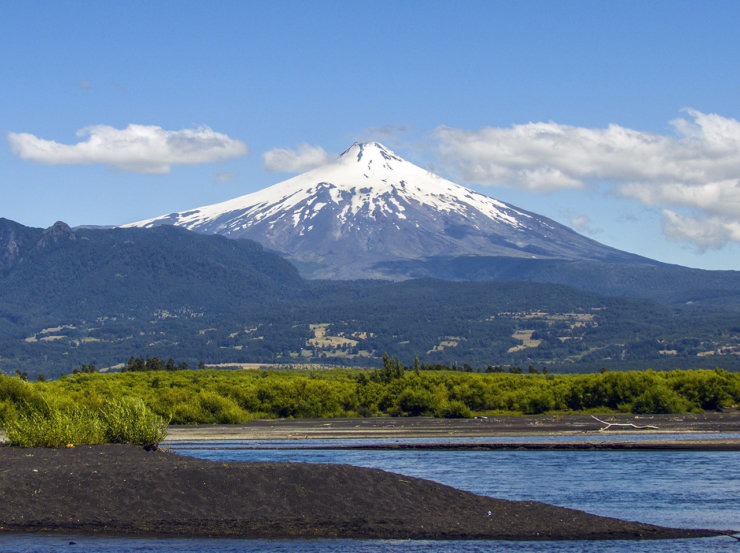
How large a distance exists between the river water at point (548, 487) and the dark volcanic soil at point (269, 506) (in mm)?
880

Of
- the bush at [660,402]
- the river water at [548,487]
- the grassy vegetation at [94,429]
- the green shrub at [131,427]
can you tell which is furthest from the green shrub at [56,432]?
the bush at [660,402]

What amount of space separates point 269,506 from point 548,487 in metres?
14.9

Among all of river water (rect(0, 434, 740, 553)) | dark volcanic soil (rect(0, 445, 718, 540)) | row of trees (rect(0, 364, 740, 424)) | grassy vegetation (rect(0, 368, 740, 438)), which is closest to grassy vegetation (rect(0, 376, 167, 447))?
dark volcanic soil (rect(0, 445, 718, 540))

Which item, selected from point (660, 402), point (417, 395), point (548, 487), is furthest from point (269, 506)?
point (417, 395)

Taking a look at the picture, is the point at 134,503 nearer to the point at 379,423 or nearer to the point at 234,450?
the point at 234,450

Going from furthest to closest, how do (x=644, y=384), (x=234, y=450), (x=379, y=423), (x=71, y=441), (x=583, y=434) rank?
1. (x=644, y=384)
2. (x=379, y=423)
3. (x=583, y=434)
4. (x=234, y=450)
5. (x=71, y=441)

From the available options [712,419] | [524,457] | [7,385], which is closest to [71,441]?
[524,457]

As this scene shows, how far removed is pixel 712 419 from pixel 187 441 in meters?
39.0

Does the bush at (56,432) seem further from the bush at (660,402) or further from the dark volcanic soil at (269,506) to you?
the bush at (660,402)

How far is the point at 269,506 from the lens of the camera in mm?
37000

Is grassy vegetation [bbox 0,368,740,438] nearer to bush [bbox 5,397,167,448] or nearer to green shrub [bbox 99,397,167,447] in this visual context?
bush [bbox 5,397,167,448]

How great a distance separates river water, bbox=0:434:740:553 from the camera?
33.5 metres

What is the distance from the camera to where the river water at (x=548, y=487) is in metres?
33.5

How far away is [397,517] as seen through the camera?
118 ft
